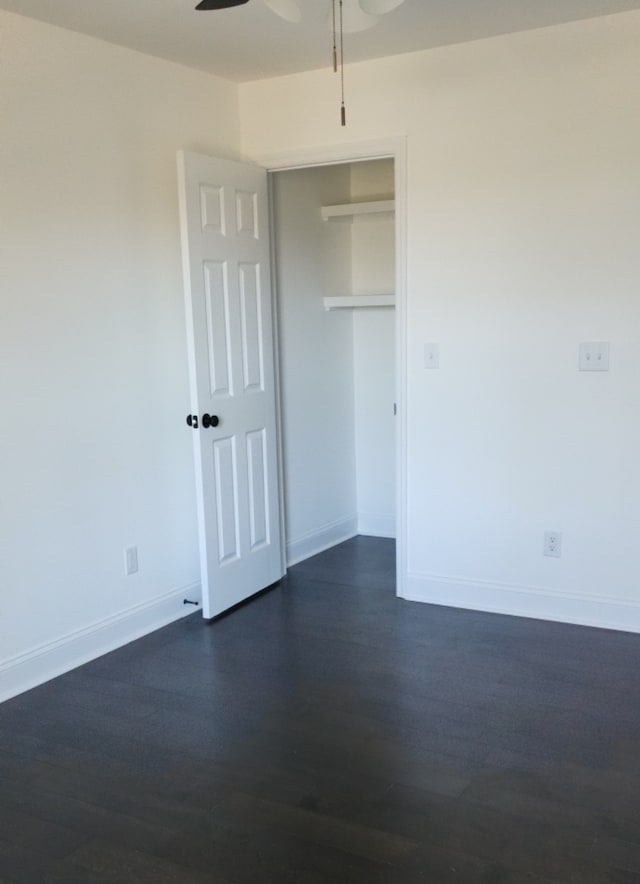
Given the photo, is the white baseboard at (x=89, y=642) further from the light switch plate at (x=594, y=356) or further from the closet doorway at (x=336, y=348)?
the light switch plate at (x=594, y=356)

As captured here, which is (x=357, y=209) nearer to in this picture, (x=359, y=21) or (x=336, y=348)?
(x=336, y=348)

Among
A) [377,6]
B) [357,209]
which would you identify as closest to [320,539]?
[357,209]

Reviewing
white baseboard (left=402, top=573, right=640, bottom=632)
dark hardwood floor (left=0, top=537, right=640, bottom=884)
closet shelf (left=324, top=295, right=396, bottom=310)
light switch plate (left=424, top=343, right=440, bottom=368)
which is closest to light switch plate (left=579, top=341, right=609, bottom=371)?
light switch plate (left=424, top=343, right=440, bottom=368)

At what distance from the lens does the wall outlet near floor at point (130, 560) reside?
3.50 metres

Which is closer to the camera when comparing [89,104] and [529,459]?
[89,104]

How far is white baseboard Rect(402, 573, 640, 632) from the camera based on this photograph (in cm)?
348

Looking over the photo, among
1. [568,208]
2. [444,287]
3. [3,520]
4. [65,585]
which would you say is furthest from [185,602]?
[568,208]

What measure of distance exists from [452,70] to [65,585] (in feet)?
9.26

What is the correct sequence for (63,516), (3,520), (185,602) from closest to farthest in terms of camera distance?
1. (3,520)
2. (63,516)
3. (185,602)

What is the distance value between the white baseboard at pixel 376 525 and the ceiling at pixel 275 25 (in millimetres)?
2746

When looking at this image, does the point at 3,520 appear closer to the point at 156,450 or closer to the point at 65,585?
the point at 65,585

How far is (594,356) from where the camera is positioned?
337cm

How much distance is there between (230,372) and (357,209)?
1524mm

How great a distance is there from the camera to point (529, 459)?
11.7ft
